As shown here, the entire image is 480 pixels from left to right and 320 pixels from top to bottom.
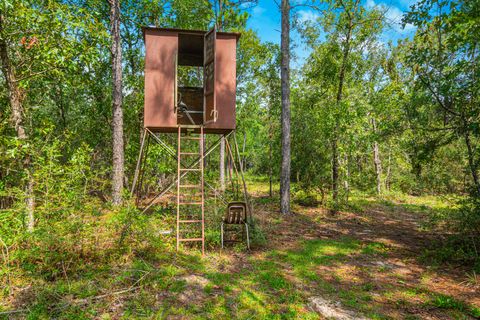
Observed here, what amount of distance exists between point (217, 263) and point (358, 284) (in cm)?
291

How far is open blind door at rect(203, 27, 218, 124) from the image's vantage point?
7.27 meters

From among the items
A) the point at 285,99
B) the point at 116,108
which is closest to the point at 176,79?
the point at 116,108

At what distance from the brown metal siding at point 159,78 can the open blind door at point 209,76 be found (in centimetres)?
89

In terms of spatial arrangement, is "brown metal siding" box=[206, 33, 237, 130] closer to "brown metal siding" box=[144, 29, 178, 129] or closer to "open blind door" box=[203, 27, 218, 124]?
"open blind door" box=[203, 27, 218, 124]

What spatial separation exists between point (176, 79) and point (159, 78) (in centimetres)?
65

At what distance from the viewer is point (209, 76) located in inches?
310

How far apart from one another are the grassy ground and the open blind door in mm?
3275

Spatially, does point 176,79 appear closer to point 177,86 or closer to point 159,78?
point 177,86

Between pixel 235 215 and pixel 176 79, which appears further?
pixel 176 79

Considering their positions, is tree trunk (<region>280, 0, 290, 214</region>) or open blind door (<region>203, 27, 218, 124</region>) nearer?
open blind door (<region>203, 27, 218, 124</region>)

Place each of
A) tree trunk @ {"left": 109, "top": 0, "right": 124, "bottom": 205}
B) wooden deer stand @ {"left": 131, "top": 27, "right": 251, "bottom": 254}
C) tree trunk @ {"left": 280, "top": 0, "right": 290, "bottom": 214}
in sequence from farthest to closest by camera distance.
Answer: tree trunk @ {"left": 280, "top": 0, "right": 290, "bottom": 214}
tree trunk @ {"left": 109, "top": 0, "right": 124, "bottom": 205}
wooden deer stand @ {"left": 131, "top": 27, "right": 251, "bottom": 254}

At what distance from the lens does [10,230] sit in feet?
17.2

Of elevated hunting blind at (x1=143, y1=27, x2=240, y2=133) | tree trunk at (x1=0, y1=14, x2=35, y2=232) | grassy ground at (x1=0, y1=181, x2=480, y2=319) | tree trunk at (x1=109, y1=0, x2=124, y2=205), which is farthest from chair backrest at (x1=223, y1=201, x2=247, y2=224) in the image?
tree trunk at (x1=109, y1=0, x2=124, y2=205)

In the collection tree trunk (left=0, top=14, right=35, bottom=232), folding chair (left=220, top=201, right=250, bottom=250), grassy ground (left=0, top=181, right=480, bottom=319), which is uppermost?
tree trunk (left=0, top=14, right=35, bottom=232)
